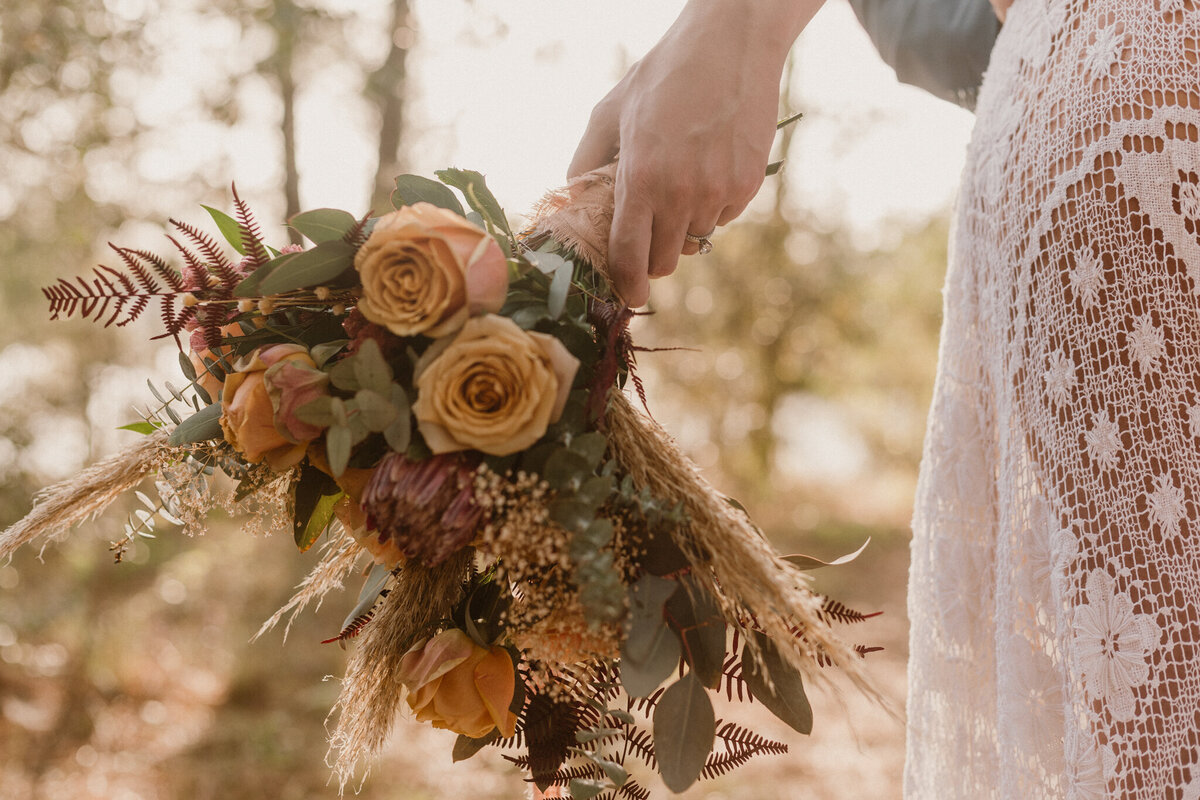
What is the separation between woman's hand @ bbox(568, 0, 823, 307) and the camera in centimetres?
91

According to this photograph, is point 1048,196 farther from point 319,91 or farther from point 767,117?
point 319,91

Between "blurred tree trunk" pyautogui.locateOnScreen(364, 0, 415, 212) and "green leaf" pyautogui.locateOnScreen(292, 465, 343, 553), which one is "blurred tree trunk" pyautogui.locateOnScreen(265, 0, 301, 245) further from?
"green leaf" pyautogui.locateOnScreen(292, 465, 343, 553)

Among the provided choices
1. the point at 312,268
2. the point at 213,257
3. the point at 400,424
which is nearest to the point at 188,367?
the point at 213,257

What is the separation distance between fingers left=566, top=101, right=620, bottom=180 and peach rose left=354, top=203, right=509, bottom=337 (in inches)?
15.4

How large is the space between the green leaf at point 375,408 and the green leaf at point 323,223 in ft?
0.63

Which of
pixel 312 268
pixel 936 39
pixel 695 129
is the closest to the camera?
pixel 312 268

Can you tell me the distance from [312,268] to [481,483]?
29cm

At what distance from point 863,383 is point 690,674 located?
35.3 ft

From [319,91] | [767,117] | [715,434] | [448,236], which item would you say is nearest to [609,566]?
[448,236]

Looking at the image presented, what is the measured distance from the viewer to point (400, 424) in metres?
0.73

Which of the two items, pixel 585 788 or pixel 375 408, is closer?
pixel 375 408

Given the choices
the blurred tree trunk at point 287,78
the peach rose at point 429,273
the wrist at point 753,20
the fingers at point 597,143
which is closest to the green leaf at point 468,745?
the peach rose at point 429,273

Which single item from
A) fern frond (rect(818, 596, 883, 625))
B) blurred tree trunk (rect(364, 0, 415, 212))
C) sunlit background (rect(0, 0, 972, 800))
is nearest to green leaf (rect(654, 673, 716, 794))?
fern frond (rect(818, 596, 883, 625))

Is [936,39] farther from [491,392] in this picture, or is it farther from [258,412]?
[258,412]
